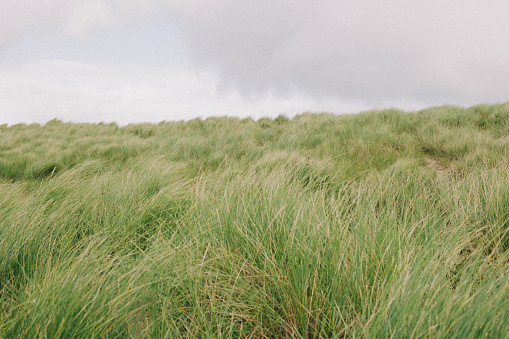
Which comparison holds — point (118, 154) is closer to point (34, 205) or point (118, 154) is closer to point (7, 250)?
point (34, 205)

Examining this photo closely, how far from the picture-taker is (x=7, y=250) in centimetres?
139

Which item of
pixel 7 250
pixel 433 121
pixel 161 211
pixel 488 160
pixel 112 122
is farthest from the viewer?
pixel 112 122

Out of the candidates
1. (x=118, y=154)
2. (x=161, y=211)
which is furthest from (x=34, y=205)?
(x=118, y=154)

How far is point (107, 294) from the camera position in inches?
38.3

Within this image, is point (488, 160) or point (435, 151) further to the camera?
point (435, 151)

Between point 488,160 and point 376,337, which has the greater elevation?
point 488,160

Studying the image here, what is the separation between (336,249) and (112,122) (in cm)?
1287

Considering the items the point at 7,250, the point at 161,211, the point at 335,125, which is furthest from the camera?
the point at 335,125

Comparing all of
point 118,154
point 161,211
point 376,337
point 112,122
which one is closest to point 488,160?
point 376,337

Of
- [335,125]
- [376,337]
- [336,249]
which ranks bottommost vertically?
[376,337]

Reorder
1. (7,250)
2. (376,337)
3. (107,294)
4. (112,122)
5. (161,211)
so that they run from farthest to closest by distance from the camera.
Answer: (112,122)
(161,211)
(7,250)
(107,294)
(376,337)

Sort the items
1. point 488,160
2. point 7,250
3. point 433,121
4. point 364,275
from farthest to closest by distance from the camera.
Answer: point 433,121
point 488,160
point 7,250
point 364,275

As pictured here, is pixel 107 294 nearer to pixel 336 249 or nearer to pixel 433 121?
pixel 336 249

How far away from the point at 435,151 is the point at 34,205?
197 inches
